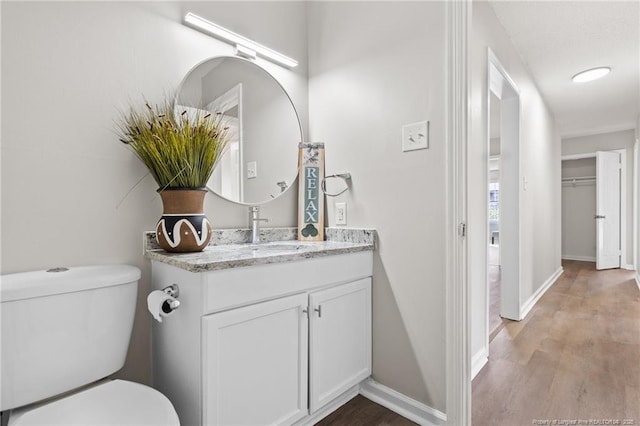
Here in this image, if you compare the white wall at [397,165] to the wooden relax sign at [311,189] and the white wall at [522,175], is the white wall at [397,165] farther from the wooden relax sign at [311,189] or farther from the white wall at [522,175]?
the white wall at [522,175]

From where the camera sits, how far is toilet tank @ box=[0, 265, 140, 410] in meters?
0.93

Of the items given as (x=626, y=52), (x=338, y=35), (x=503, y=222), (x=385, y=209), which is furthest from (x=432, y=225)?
(x=626, y=52)

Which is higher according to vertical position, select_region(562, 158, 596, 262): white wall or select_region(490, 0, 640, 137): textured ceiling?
select_region(490, 0, 640, 137): textured ceiling

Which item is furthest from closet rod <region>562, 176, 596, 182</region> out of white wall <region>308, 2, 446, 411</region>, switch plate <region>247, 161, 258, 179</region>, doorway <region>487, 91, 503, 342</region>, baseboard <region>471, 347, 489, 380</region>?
switch plate <region>247, 161, 258, 179</region>

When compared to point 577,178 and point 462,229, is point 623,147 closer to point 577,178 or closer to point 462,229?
point 577,178

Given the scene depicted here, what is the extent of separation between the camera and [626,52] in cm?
283

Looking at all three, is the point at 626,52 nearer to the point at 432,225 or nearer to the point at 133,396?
the point at 432,225

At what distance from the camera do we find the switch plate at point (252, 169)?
1.77m

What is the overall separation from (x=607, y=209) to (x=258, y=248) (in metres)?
6.05

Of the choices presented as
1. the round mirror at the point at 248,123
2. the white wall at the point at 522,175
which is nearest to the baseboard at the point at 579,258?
the white wall at the point at 522,175

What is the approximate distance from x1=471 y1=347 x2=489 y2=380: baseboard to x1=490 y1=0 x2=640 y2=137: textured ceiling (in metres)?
2.26

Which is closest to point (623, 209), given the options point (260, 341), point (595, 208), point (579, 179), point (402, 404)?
point (595, 208)

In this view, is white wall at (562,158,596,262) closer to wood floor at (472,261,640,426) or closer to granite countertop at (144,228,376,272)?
wood floor at (472,261,640,426)

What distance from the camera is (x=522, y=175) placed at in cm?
280
